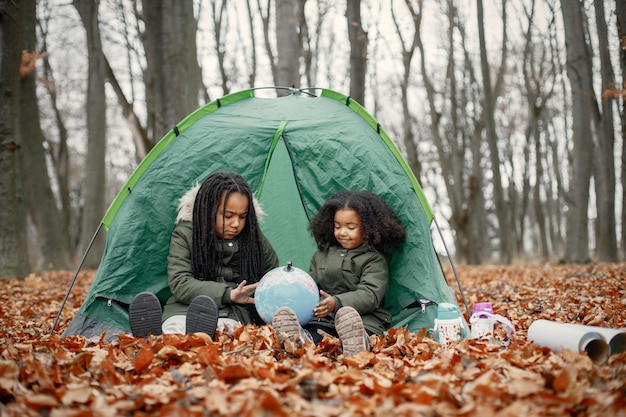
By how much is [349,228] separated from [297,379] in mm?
1591

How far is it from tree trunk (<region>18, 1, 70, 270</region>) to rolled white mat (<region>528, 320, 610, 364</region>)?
24.7 ft

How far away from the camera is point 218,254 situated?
3.50 meters

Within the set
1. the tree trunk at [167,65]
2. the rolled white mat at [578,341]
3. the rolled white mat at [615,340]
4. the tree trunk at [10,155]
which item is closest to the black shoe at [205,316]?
the rolled white mat at [578,341]

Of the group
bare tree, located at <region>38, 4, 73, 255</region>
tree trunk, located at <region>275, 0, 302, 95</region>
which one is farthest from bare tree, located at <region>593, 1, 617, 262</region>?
bare tree, located at <region>38, 4, 73, 255</region>

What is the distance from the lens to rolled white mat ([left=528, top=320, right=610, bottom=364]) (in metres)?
2.34

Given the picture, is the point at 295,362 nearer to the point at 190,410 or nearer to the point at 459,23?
the point at 190,410

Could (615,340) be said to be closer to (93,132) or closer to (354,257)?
(354,257)

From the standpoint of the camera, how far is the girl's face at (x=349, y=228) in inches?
137

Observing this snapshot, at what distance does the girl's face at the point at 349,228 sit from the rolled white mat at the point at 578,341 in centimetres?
133

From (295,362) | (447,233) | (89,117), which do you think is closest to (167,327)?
(295,362)

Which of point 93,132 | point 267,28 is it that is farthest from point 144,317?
point 267,28

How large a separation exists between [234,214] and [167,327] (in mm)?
829

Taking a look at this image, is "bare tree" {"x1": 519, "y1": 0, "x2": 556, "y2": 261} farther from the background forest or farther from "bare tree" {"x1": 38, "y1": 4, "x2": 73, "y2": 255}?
"bare tree" {"x1": 38, "y1": 4, "x2": 73, "y2": 255}

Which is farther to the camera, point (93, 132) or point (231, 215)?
point (93, 132)
